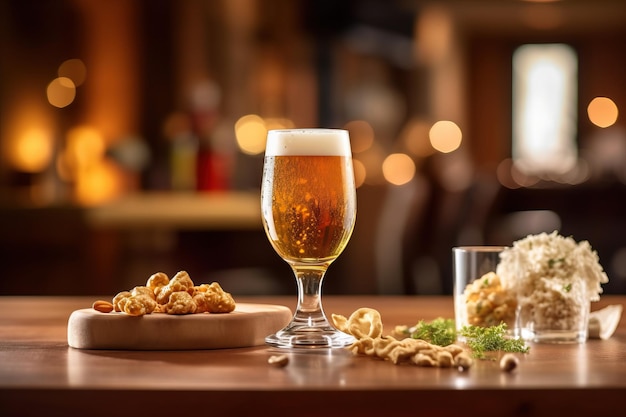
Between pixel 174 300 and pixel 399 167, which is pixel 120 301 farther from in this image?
pixel 399 167

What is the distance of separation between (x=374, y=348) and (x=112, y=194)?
498cm

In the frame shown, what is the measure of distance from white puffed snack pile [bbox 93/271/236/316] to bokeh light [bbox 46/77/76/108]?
199 inches

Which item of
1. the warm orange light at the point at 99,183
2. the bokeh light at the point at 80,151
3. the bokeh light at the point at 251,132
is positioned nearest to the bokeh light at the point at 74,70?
the bokeh light at the point at 80,151

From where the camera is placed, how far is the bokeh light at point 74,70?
6117 millimetres

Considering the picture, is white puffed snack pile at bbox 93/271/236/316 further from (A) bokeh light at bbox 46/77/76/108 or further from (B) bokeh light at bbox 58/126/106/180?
(A) bokeh light at bbox 46/77/76/108

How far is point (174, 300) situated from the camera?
1199mm

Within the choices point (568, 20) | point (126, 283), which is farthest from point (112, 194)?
point (568, 20)

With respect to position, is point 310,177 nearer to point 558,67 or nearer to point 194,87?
point 194,87

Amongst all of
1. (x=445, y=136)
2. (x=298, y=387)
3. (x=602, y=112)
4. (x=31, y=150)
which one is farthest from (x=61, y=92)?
(x=602, y=112)

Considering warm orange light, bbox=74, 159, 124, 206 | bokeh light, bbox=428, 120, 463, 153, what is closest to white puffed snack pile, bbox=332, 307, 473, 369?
warm orange light, bbox=74, 159, 124, 206

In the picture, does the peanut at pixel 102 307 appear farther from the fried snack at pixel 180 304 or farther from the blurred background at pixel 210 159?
the blurred background at pixel 210 159

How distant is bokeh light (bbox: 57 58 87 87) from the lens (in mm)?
6117

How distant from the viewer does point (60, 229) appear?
4676 mm

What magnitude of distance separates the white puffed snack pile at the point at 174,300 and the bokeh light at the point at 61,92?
5050 mm
